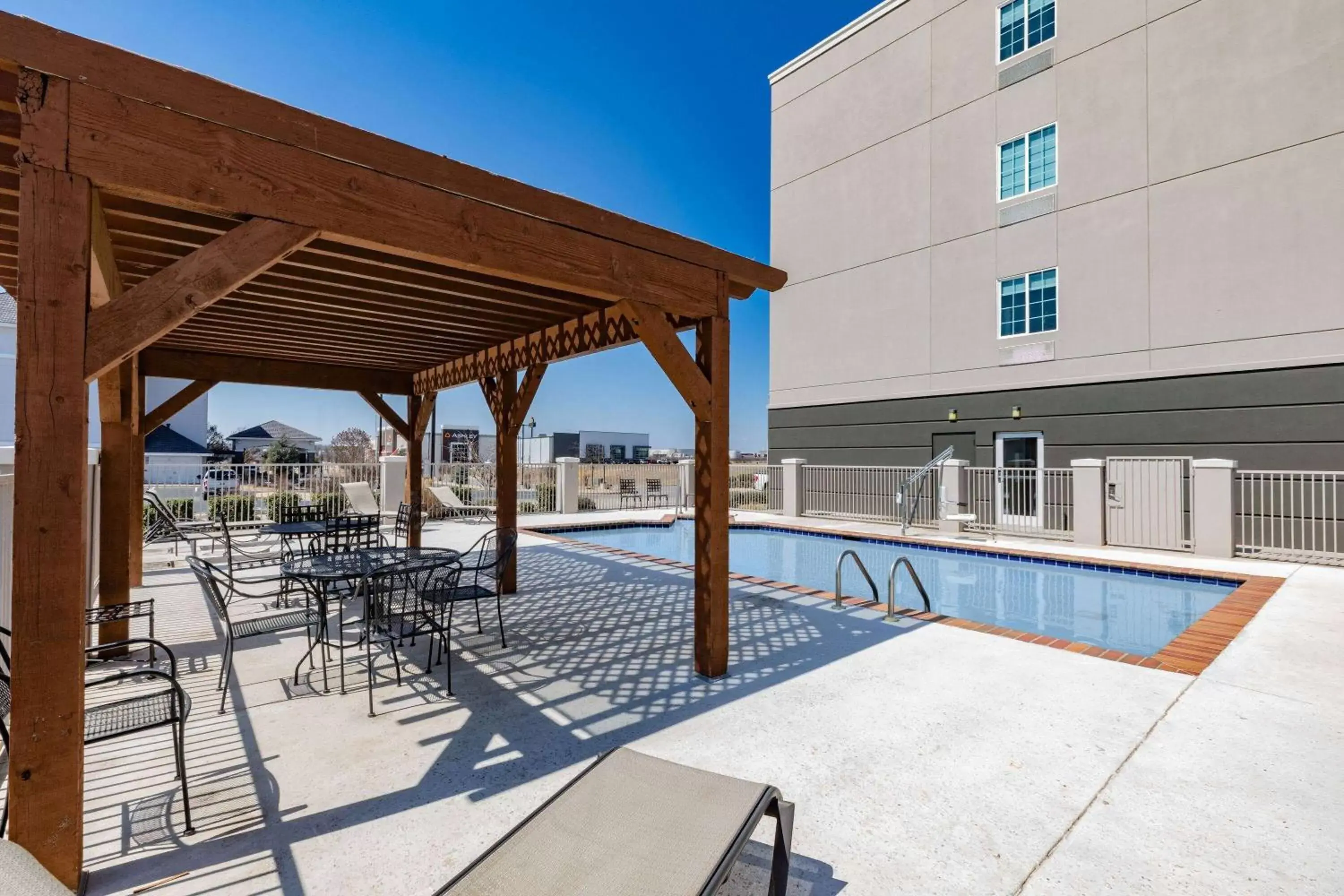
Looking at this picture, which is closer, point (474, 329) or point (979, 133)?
point (474, 329)

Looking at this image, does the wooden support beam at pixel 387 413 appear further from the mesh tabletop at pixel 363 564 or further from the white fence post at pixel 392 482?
the white fence post at pixel 392 482

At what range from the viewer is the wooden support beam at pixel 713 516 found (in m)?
3.91

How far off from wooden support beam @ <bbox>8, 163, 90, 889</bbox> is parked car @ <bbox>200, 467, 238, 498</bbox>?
39.4ft

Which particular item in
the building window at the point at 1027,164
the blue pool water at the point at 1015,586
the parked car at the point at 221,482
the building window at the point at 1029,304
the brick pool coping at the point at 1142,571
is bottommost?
the blue pool water at the point at 1015,586

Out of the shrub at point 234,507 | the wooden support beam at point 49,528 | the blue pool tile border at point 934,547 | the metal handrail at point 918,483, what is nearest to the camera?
the wooden support beam at point 49,528

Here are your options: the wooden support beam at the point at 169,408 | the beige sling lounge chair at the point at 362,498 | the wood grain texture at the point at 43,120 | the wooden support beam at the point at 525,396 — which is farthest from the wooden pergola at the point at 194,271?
the beige sling lounge chair at the point at 362,498

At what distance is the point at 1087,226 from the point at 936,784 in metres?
12.1

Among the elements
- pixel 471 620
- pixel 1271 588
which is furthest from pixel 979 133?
pixel 471 620

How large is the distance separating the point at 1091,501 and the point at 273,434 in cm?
4657

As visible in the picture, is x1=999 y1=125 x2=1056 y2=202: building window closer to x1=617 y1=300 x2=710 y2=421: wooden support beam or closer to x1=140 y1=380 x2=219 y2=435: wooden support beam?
x1=617 y1=300 x2=710 y2=421: wooden support beam

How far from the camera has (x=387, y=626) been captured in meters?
3.83

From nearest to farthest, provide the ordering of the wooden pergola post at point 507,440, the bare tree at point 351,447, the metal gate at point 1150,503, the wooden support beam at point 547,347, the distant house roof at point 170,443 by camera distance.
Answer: the wooden support beam at point 547,347 → the wooden pergola post at point 507,440 → the metal gate at point 1150,503 → the distant house roof at point 170,443 → the bare tree at point 351,447

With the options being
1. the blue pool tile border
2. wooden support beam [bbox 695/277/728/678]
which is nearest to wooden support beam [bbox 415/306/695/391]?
wooden support beam [bbox 695/277/728/678]

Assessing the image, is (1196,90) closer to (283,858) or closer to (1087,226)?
(1087,226)
